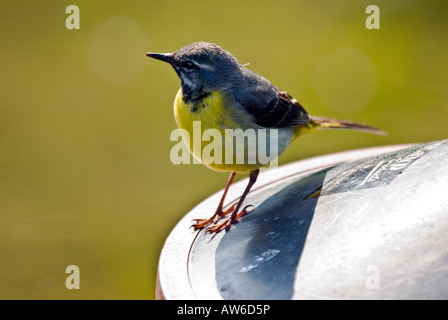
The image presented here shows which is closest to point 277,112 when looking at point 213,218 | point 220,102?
point 220,102

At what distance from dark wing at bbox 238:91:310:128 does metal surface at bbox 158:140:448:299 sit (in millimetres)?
823

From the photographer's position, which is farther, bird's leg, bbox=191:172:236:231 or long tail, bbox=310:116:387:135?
long tail, bbox=310:116:387:135

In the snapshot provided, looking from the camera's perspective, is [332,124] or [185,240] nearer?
[185,240]

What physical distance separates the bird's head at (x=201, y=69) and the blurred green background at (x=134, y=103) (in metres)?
3.49

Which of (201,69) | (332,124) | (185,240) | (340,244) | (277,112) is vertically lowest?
(185,240)

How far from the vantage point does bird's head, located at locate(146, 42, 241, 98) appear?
3.92m

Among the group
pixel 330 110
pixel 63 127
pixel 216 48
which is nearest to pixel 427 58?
pixel 330 110

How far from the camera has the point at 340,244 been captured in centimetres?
259

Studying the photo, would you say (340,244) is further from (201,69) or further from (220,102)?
(201,69)

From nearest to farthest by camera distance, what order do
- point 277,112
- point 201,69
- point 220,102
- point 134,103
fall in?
1. point 220,102
2. point 201,69
3. point 277,112
4. point 134,103

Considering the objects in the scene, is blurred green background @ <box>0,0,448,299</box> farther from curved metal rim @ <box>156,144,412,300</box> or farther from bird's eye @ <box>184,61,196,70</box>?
bird's eye @ <box>184,61,196,70</box>

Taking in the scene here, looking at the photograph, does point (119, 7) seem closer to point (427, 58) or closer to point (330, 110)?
point (330, 110)

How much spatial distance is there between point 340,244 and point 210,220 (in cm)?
125

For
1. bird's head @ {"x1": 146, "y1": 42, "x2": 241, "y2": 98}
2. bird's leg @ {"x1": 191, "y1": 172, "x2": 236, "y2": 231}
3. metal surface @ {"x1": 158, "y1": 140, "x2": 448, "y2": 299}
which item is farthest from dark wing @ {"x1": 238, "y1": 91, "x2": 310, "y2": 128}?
metal surface @ {"x1": 158, "y1": 140, "x2": 448, "y2": 299}
